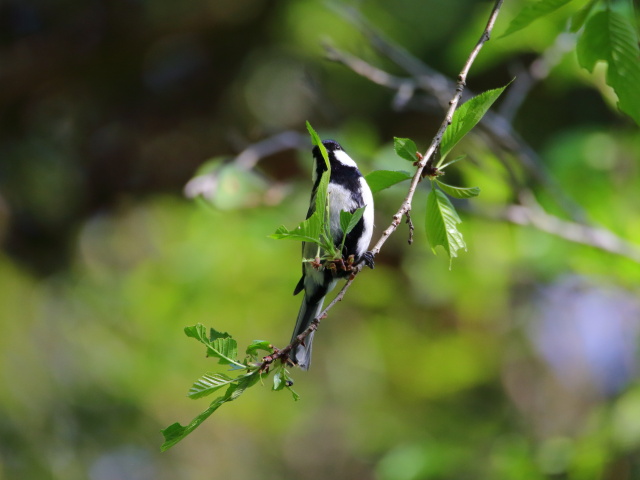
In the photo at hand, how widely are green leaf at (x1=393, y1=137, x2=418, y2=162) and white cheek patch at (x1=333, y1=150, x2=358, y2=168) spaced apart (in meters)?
0.99

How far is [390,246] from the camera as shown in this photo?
17.0 feet

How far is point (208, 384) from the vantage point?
4.24 ft

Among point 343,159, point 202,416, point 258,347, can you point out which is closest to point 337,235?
point 343,159

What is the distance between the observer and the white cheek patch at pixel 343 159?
7.77 feet

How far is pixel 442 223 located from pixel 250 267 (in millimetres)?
3618

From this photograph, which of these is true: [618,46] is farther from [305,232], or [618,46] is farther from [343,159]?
[343,159]

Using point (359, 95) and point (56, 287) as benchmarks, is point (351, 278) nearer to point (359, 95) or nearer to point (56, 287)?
point (359, 95)

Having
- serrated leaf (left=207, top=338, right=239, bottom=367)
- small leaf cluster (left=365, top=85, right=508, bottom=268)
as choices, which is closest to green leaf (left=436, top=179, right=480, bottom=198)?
small leaf cluster (left=365, top=85, right=508, bottom=268)

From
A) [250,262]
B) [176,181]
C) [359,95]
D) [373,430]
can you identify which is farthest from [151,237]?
[373,430]

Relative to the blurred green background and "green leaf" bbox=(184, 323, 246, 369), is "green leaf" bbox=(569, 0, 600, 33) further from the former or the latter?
the blurred green background

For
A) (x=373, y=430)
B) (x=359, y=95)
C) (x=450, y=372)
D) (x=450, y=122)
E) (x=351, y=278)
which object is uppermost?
(x=359, y=95)

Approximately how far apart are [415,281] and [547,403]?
1713mm

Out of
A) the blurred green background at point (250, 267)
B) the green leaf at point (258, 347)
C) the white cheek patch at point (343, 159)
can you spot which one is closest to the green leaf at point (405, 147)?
the green leaf at point (258, 347)

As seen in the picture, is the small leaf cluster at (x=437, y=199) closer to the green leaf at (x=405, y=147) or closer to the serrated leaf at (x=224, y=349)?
the green leaf at (x=405, y=147)
